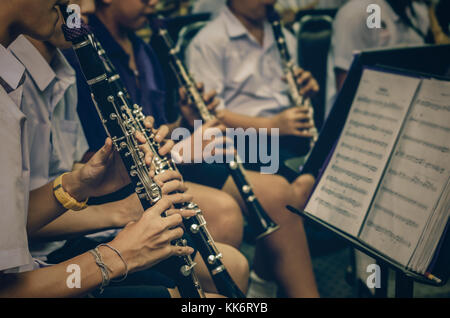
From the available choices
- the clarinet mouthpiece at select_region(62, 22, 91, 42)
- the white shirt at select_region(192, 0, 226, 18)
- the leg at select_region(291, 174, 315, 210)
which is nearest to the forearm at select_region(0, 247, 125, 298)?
the clarinet mouthpiece at select_region(62, 22, 91, 42)

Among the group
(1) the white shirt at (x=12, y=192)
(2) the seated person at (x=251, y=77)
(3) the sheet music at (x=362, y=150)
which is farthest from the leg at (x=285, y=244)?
(1) the white shirt at (x=12, y=192)

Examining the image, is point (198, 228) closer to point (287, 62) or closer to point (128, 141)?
point (128, 141)

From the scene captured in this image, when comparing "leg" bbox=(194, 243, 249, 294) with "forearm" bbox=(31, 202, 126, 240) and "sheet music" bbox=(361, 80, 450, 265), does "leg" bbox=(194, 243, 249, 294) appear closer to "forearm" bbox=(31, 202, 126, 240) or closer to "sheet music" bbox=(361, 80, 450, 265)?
"forearm" bbox=(31, 202, 126, 240)

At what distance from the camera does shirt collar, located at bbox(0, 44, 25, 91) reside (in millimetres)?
766

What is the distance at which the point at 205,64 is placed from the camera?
5.57 feet

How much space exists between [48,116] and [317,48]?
130 cm

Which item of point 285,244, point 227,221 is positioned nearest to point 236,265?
point 227,221

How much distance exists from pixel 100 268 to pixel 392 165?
1.99 feet

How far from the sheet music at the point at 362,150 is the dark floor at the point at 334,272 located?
0.54 meters

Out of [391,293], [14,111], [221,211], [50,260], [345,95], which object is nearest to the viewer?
[14,111]

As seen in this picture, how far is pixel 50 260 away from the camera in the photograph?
907mm

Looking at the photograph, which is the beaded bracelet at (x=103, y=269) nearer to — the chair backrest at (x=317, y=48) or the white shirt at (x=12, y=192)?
the white shirt at (x=12, y=192)

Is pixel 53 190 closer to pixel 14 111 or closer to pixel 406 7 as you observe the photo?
pixel 14 111
